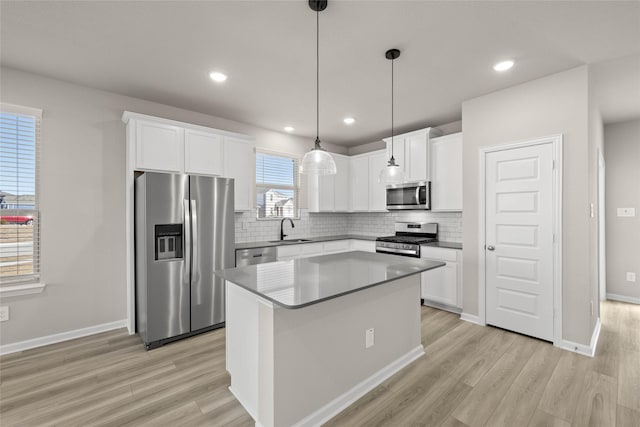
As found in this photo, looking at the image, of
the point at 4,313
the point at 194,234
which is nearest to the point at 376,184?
the point at 194,234

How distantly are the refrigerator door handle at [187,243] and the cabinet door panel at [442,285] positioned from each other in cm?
297

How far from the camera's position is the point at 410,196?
449 cm

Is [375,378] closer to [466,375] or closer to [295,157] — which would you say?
[466,375]

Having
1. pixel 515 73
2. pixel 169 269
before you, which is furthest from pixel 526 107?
pixel 169 269

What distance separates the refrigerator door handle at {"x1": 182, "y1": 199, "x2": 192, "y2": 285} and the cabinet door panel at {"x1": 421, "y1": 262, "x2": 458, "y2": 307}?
2975mm

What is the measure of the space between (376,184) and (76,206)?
Answer: 13.7 ft

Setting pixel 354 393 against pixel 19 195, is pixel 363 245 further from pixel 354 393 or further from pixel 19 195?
pixel 19 195

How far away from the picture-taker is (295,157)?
510 cm

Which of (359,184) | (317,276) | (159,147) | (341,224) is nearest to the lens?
(317,276)

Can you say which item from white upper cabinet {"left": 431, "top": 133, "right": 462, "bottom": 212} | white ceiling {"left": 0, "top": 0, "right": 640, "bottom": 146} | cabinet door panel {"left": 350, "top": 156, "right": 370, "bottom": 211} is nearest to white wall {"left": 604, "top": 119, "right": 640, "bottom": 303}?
white ceiling {"left": 0, "top": 0, "right": 640, "bottom": 146}

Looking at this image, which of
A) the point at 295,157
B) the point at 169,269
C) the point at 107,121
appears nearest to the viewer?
the point at 169,269

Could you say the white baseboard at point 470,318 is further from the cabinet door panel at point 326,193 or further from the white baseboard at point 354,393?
the cabinet door panel at point 326,193

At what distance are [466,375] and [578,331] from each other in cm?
131

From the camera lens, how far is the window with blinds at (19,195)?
109 inches
